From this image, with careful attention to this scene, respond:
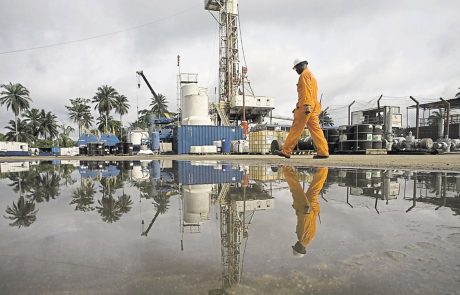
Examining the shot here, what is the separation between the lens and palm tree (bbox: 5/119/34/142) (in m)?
59.6

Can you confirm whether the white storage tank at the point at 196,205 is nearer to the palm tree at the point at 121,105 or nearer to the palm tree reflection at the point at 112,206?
the palm tree reflection at the point at 112,206

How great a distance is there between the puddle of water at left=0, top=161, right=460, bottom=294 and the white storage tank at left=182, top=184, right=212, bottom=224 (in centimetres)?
2

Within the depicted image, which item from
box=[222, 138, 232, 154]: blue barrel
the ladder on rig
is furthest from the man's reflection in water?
the ladder on rig

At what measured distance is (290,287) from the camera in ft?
2.97

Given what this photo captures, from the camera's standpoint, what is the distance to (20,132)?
60750 mm

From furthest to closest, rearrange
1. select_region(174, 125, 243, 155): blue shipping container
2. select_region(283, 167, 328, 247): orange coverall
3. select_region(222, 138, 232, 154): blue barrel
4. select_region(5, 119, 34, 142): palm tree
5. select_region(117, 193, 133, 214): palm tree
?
select_region(5, 119, 34, 142): palm tree, select_region(174, 125, 243, 155): blue shipping container, select_region(222, 138, 232, 154): blue barrel, select_region(117, 193, 133, 214): palm tree, select_region(283, 167, 328, 247): orange coverall

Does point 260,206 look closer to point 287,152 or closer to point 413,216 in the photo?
point 413,216

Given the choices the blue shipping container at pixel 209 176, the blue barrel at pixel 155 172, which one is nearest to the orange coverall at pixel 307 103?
the blue shipping container at pixel 209 176

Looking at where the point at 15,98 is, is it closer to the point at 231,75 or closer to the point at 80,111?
the point at 80,111

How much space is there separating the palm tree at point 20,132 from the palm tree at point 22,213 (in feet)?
228

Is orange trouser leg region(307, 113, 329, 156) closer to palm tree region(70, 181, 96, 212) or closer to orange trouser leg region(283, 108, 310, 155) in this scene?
orange trouser leg region(283, 108, 310, 155)

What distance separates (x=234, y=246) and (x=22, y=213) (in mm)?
1722

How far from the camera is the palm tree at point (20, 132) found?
59.6m

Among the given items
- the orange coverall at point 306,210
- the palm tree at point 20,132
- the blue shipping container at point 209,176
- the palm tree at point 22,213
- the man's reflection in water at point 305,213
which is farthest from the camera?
the palm tree at point 20,132
